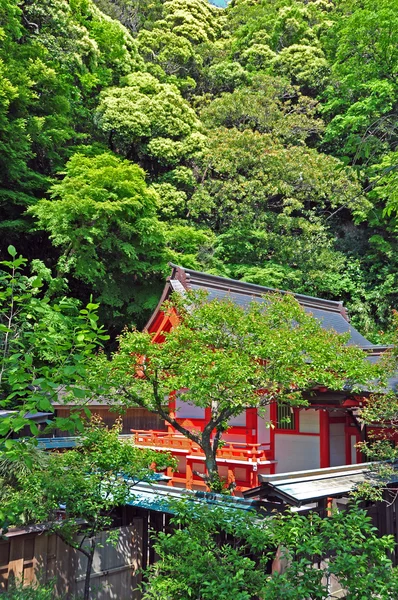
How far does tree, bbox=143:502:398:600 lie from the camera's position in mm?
4113

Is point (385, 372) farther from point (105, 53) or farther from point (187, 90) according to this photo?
point (187, 90)

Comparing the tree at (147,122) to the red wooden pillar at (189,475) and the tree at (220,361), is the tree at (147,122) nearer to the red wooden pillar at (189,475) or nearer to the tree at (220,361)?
the red wooden pillar at (189,475)

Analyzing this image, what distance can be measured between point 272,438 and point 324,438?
4.56 feet

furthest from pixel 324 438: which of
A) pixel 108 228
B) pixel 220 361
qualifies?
pixel 108 228

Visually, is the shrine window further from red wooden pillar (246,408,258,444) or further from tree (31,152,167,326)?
tree (31,152,167,326)

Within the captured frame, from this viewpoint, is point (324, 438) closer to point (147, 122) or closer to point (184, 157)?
point (184, 157)

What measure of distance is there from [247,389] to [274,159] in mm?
19368

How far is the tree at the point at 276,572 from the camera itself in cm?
411

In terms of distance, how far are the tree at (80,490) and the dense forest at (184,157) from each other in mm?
9982

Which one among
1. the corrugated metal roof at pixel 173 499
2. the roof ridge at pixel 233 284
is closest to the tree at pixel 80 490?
the corrugated metal roof at pixel 173 499

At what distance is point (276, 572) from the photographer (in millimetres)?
4574

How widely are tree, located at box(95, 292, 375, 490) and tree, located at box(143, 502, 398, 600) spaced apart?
2891 millimetres

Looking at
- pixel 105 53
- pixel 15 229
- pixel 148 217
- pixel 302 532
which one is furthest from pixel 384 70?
pixel 105 53

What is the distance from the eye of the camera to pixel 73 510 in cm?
695
